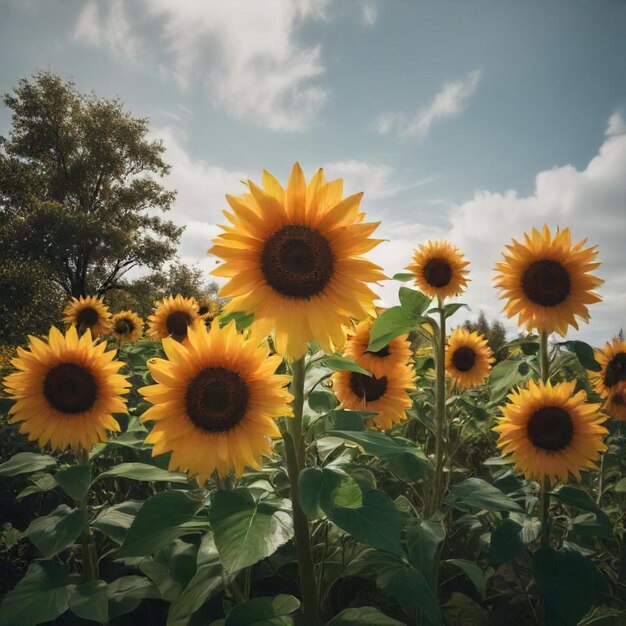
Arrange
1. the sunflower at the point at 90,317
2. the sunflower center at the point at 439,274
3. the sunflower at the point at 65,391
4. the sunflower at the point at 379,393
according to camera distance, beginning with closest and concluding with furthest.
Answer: the sunflower at the point at 65,391 → the sunflower at the point at 379,393 → the sunflower center at the point at 439,274 → the sunflower at the point at 90,317

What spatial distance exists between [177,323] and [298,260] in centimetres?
462

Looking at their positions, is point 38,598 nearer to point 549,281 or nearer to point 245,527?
point 245,527

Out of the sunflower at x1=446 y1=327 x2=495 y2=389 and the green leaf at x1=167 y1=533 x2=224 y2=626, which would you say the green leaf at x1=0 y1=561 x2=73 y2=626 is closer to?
the green leaf at x1=167 y1=533 x2=224 y2=626

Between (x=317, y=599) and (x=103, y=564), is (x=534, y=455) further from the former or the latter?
(x=103, y=564)

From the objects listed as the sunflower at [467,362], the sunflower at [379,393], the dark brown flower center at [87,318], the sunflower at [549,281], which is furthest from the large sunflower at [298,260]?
the dark brown flower center at [87,318]

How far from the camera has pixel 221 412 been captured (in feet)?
6.24

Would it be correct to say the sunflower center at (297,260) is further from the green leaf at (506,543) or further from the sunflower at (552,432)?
the sunflower at (552,432)

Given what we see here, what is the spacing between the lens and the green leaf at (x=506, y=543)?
6.95ft

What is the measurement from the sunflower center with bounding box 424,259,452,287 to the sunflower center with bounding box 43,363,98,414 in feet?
10.8

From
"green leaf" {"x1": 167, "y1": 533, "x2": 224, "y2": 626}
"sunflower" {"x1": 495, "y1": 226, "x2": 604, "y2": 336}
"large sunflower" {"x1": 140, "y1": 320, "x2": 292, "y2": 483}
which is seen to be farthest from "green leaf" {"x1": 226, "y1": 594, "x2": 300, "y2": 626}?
"sunflower" {"x1": 495, "y1": 226, "x2": 604, "y2": 336}

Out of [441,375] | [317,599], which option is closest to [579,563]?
[441,375]

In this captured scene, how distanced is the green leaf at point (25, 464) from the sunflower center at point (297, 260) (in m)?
1.57

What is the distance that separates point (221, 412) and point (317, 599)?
879 mm

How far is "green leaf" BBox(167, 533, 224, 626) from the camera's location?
1725 millimetres
